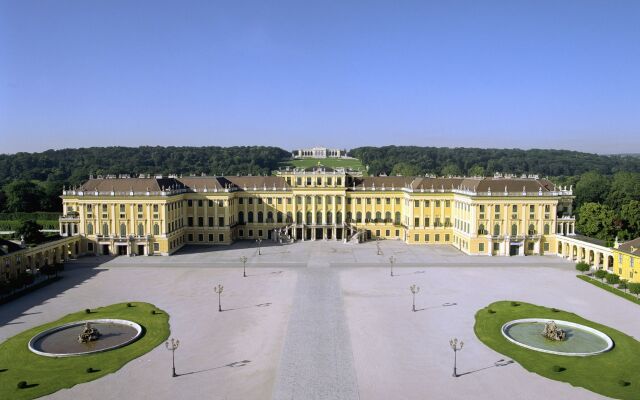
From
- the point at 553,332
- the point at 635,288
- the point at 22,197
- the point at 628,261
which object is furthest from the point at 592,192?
the point at 22,197

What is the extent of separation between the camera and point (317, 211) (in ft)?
254

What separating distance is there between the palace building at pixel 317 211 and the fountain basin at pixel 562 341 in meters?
28.7

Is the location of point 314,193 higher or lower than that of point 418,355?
higher

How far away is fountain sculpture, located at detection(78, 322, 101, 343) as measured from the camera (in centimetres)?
3247

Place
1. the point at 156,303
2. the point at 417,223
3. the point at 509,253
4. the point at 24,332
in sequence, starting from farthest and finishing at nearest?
1. the point at 417,223
2. the point at 509,253
3. the point at 156,303
4. the point at 24,332

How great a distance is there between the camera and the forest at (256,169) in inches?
2726

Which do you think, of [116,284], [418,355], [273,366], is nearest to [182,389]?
[273,366]

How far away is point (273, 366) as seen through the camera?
2823 cm

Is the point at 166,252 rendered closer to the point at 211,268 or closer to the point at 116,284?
the point at 211,268

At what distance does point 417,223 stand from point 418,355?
148ft

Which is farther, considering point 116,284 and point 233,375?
point 116,284

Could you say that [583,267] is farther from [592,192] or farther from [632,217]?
[592,192]

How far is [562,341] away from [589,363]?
12.2ft

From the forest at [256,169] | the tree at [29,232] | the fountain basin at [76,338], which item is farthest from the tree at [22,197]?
the fountain basin at [76,338]
